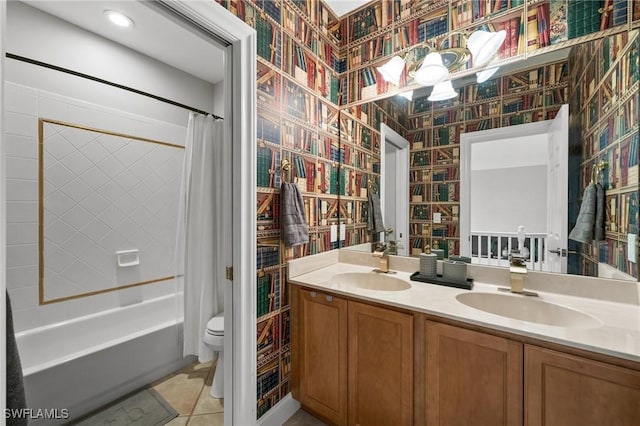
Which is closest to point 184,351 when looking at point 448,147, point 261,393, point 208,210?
point 261,393

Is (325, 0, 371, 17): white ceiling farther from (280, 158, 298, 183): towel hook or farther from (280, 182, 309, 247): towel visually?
(280, 182, 309, 247): towel

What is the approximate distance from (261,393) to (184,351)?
3.01ft

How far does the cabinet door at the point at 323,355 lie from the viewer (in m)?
1.28

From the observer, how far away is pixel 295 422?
4.72 ft

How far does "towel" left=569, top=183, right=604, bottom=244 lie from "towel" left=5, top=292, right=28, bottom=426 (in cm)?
225

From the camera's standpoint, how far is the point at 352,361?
48.8 inches

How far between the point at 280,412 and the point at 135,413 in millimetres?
927

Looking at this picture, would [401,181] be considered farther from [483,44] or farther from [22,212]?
[22,212]

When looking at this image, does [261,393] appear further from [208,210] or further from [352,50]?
[352,50]

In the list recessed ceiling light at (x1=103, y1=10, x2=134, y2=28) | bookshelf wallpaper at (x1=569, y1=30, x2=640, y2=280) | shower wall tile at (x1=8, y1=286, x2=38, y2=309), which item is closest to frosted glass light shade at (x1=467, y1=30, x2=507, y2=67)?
bookshelf wallpaper at (x1=569, y1=30, x2=640, y2=280)

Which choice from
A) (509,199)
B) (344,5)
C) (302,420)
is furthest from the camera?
(344,5)

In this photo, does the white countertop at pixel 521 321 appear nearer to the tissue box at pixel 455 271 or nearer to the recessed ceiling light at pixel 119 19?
the tissue box at pixel 455 271

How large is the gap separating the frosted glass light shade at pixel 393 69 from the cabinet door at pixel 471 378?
146 centimetres

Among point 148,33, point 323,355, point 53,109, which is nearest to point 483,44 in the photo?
point 323,355
